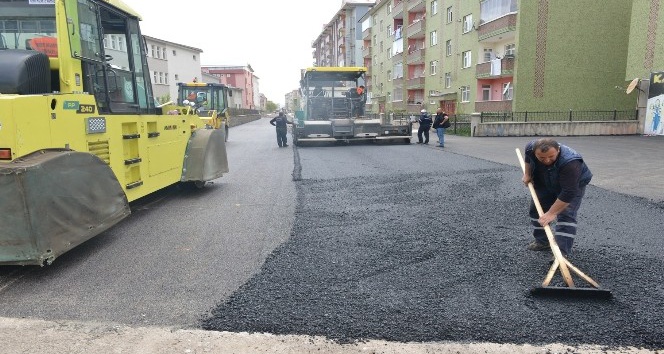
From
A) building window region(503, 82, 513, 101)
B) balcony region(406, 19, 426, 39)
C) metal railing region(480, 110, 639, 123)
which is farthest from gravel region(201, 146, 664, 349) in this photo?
balcony region(406, 19, 426, 39)

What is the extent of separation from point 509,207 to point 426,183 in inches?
86.3

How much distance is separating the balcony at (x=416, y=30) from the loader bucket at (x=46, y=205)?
39.2m

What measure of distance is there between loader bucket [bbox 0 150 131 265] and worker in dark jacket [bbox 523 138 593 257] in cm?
408

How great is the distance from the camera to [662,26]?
730 inches

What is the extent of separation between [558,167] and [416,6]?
41.2 metres

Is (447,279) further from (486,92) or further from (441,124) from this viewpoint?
(486,92)

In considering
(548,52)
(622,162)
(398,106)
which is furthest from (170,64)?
(622,162)

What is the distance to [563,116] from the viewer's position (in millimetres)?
22984

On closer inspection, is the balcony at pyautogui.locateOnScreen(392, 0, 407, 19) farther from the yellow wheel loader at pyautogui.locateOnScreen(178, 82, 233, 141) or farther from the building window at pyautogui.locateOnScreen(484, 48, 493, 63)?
the yellow wheel loader at pyautogui.locateOnScreen(178, 82, 233, 141)

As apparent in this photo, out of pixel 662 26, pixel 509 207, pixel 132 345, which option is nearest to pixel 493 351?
pixel 132 345

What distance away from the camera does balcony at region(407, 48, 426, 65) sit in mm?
40000

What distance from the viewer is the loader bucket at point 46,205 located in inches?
139

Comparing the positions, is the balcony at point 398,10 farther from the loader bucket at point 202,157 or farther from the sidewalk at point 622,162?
the loader bucket at point 202,157

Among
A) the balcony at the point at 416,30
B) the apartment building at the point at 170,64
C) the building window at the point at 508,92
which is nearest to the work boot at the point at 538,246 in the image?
the building window at the point at 508,92
